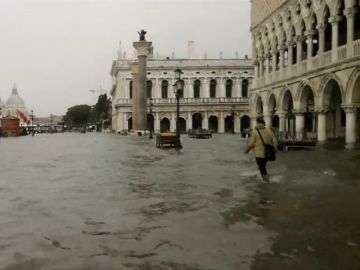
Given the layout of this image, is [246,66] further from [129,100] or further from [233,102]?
[129,100]

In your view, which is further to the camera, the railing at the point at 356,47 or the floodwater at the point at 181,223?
the railing at the point at 356,47

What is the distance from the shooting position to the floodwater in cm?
567

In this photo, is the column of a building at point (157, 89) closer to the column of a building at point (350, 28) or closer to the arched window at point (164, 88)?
the arched window at point (164, 88)

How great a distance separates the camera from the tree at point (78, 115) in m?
159

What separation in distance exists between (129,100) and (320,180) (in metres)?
80.5

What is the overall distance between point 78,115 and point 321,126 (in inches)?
5240

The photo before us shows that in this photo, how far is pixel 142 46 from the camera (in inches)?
2234

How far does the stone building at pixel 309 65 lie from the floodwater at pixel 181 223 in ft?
47.6

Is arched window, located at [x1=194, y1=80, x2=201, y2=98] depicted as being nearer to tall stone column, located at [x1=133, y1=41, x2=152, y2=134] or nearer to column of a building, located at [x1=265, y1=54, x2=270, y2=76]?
tall stone column, located at [x1=133, y1=41, x2=152, y2=134]

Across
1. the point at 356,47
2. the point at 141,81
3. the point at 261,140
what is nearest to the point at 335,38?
the point at 356,47

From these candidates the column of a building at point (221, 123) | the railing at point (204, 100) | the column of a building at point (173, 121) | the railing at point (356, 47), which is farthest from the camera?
the column of a building at point (173, 121)

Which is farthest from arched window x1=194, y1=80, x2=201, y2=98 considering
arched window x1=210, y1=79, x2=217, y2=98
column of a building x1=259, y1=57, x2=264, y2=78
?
column of a building x1=259, y1=57, x2=264, y2=78

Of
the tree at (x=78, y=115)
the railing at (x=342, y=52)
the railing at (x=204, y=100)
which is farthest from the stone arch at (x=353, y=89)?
the tree at (x=78, y=115)

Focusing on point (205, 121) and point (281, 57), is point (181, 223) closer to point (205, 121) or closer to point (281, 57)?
point (281, 57)
